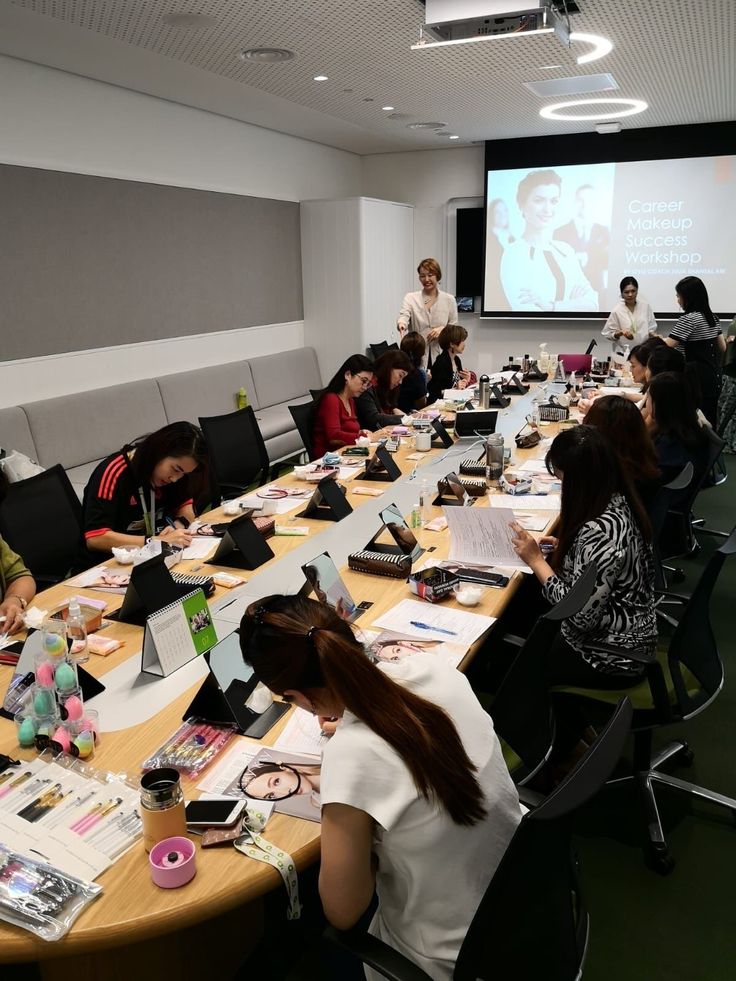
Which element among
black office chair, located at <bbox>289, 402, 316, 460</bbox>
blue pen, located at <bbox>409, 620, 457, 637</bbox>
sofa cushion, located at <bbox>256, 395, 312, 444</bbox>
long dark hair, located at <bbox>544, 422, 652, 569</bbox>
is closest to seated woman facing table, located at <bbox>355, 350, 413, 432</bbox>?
black office chair, located at <bbox>289, 402, 316, 460</bbox>

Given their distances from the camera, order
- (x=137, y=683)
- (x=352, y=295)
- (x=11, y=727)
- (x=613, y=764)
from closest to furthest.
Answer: (x=613, y=764) < (x=11, y=727) < (x=137, y=683) < (x=352, y=295)

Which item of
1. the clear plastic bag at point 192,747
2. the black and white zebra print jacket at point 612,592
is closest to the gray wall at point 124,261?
the clear plastic bag at point 192,747

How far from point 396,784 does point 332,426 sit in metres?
3.79

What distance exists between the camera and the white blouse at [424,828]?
4.22 feet

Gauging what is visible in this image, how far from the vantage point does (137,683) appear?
6.88ft

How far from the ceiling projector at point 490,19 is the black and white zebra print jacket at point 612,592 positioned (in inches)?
114

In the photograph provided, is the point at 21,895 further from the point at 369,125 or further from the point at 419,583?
the point at 369,125

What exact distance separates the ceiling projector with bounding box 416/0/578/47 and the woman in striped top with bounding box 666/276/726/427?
3020mm

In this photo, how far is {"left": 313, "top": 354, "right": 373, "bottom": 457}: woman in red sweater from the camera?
4.93 m

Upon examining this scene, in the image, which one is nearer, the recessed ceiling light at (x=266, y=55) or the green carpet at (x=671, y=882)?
the green carpet at (x=671, y=882)

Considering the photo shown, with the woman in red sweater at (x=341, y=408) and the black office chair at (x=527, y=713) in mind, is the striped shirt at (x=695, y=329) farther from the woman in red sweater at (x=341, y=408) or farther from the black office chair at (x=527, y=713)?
the black office chair at (x=527, y=713)

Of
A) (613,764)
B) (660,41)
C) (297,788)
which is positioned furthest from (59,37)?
(613,764)

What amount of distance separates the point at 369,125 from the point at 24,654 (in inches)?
287

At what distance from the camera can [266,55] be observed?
501 centimetres
